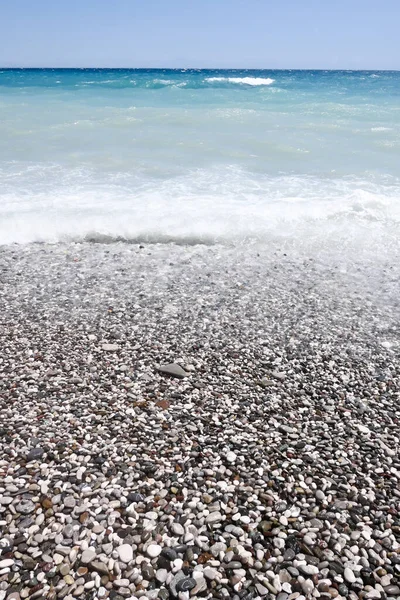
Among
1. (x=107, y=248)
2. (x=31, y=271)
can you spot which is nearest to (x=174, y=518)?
(x=31, y=271)

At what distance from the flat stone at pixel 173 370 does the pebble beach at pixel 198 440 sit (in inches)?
0.8

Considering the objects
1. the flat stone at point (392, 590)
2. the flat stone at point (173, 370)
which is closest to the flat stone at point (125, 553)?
the flat stone at point (392, 590)

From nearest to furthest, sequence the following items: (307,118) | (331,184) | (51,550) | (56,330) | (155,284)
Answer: (51,550) → (56,330) → (155,284) → (331,184) → (307,118)

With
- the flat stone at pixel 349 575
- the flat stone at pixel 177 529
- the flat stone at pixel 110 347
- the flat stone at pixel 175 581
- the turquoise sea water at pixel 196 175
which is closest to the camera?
the flat stone at pixel 175 581

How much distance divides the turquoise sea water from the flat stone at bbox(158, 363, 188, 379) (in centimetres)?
469

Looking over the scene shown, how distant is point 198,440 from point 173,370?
114cm

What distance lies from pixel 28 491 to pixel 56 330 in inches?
104

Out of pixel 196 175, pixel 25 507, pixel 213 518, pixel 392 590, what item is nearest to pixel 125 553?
pixel 213 518

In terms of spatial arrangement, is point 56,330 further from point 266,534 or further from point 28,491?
point 266,534

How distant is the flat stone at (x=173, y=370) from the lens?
17.0 feet

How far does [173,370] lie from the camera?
5.25 metres

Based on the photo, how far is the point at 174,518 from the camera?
3.49 meters

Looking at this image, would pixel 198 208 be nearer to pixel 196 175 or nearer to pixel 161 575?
pixel 196 175

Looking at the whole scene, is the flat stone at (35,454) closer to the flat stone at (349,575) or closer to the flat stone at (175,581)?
the flat stone at (175,581)
